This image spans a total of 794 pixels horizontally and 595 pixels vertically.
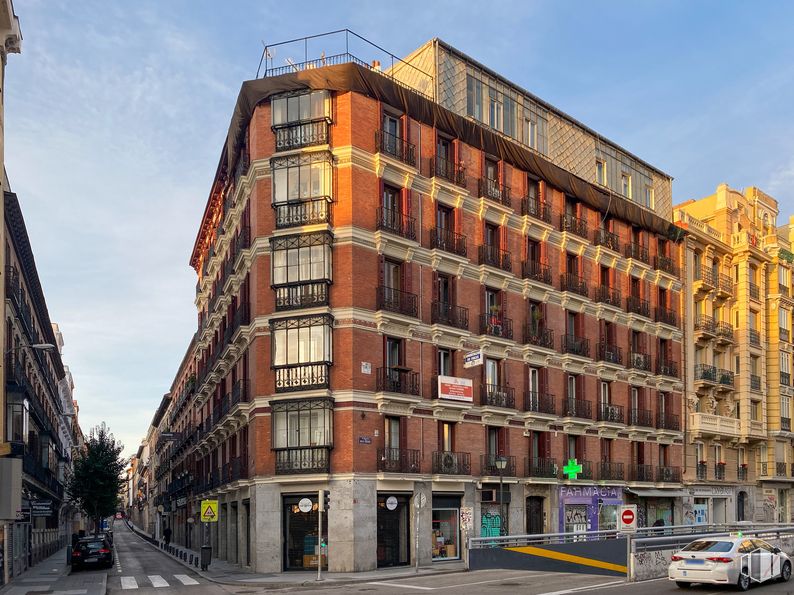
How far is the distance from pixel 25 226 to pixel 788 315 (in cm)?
5282

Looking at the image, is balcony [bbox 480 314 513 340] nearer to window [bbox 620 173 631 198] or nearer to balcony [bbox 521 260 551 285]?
balcony [bbox 521 260 551 285]

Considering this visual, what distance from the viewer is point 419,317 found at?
38875 millimetres

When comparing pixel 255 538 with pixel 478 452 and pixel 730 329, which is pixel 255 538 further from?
pixel 730 329

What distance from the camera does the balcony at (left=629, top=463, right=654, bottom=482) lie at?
163ft

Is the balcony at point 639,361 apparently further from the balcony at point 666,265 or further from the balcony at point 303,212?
the balcony at point 303,212

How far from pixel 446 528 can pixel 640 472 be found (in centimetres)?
1609

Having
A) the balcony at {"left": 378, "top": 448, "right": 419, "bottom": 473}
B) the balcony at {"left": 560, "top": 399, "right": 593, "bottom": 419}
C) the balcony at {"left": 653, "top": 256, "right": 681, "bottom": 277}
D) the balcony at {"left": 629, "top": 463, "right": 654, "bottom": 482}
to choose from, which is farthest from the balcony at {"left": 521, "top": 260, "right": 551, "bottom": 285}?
the balcony at {"left": 629, "top": 463, "right": 654, "bottom": 482}

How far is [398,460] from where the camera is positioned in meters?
36.9

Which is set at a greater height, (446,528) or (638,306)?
(638,306)

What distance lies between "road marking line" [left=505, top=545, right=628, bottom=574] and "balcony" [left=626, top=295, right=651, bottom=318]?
22.8 metres

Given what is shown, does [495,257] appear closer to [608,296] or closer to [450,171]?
[450,171]

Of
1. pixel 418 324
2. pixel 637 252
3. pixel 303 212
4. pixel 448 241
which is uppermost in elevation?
pixel 637 252

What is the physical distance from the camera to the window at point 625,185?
54438mm

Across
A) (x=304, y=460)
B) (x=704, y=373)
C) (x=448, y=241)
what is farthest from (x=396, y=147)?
(x=704, y=373)
